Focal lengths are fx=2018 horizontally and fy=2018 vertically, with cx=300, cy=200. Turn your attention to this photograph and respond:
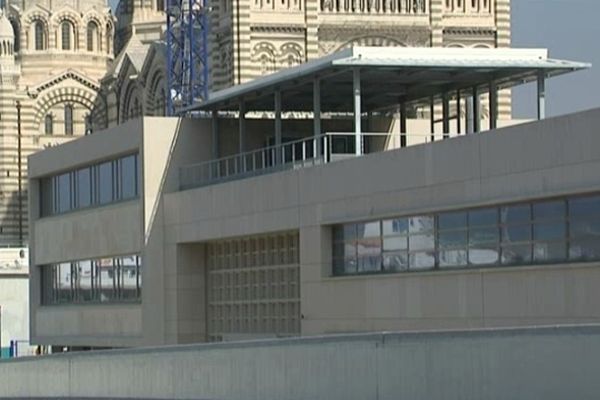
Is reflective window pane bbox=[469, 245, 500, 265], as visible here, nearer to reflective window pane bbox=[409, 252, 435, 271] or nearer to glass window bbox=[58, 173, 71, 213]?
reflective window pane bbox=[409, 252, 435, 271]

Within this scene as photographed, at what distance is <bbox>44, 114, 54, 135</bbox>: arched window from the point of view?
145 meters

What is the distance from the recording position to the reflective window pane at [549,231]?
110 ft

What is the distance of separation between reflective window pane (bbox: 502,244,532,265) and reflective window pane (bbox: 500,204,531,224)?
0.45m

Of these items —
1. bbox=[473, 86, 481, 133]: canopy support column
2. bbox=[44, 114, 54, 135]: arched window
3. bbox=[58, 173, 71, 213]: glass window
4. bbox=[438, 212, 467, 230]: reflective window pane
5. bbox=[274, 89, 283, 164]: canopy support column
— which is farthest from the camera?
bbox=[44, 114, 54, 135]: arched window

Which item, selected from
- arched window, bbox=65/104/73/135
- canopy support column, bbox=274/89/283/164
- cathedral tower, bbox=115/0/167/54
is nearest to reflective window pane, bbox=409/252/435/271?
canopy support column, bbox=274/89/283/164

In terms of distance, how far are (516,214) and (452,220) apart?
2.33 metres

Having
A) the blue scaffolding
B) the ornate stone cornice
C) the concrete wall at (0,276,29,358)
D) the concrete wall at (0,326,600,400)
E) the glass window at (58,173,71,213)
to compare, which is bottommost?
the concrete wall at (0,326,600,400)

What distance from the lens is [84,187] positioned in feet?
182

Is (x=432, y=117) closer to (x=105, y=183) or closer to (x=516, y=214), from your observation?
(x=105, y=183)

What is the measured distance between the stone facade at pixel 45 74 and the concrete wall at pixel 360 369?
10278cm

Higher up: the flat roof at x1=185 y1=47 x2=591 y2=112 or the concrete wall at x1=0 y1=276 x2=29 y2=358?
the flat roof at x1=185 y1=47 x2=591 y2=112

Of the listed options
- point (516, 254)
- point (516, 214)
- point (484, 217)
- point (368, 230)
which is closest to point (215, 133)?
point (368, 230)

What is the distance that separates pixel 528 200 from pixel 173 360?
6612 millimetres

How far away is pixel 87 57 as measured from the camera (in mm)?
148625
